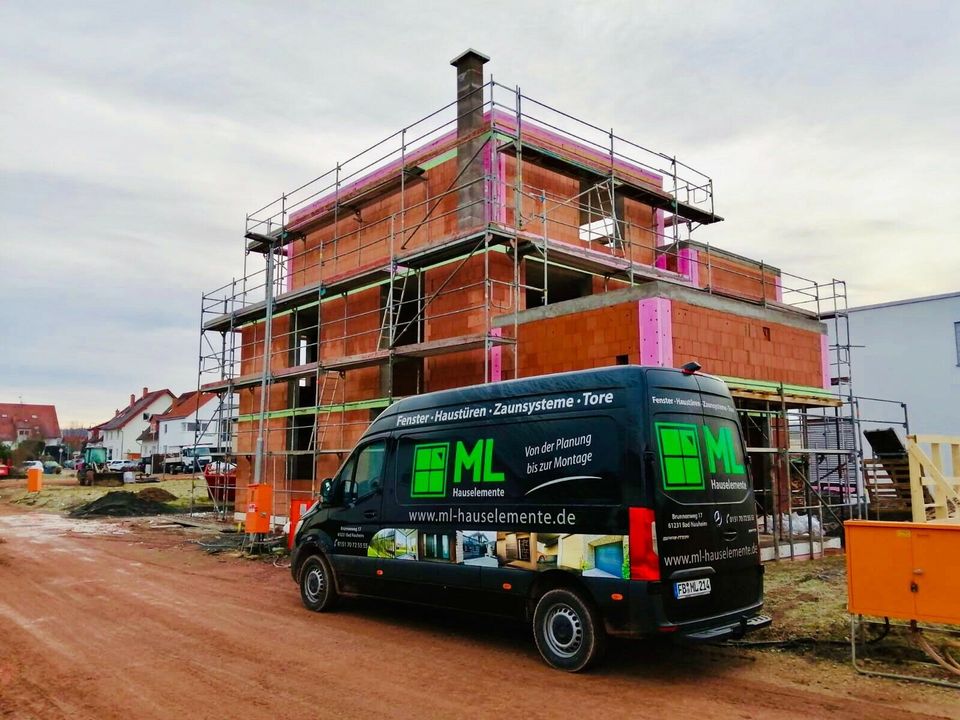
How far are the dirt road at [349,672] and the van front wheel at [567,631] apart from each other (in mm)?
155

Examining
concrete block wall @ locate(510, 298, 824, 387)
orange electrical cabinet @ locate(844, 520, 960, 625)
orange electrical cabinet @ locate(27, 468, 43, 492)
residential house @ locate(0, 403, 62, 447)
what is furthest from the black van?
residential house @ locate(0, 403, 62, 447)

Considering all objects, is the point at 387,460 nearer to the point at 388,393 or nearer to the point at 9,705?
the point at 9,705

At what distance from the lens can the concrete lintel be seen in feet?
35.3

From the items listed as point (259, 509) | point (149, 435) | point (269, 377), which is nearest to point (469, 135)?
point (269, 377)

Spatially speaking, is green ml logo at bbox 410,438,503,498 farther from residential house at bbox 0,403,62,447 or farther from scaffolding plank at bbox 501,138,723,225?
residential house at bbox 0,403,62,447

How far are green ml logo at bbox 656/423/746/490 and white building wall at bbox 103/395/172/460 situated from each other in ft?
268

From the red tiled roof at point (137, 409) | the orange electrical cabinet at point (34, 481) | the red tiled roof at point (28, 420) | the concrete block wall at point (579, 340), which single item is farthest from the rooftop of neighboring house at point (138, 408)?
the concrete block wall at point (579, 340)

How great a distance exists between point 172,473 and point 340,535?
45.5m

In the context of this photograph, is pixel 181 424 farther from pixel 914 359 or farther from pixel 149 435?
pixel 914 359

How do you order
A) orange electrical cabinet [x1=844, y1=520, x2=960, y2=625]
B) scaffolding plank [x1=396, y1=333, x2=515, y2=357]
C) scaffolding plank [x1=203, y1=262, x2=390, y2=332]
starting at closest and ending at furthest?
orange electrical cabinet [x1=844, y1=520, x2=960, y2=625], scaffolding plank [x1=396, y1=333, x2=515, y2=357], scaffolding plank [x1=203, y1=262, x2=390, y2=332]

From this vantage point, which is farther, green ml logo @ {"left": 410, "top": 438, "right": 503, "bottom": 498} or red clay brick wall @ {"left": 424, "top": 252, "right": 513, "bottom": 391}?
red clay brick wall @ {"left": 424, "top": 252, "right": 513, "bottom": 391}

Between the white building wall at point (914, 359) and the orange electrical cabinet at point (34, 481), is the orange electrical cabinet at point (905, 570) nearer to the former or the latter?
the white building wall at point (914, 359)

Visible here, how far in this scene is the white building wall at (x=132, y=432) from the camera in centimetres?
7906

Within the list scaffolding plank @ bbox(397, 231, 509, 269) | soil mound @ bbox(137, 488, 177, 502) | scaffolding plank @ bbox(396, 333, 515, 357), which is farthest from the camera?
soil mound @ bbox(137, 488, 177, 502)
